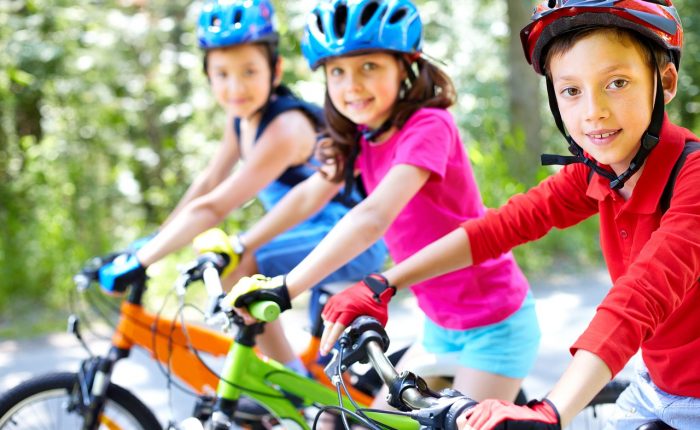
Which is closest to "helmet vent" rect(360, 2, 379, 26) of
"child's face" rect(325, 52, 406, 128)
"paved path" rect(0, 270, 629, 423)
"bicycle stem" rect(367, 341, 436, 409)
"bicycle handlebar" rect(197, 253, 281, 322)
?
"child's face" rect(325, 52, 406, 128)

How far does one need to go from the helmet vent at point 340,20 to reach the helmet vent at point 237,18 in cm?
90

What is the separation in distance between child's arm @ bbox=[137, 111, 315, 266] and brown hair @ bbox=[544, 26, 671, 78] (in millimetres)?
1749

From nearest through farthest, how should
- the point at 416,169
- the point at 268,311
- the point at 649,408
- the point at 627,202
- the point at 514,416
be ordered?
the point at 514,416
the point at 627,202
the point at 649,408
the point at 268,311
the point at 416,169

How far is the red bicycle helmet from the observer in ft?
5.99

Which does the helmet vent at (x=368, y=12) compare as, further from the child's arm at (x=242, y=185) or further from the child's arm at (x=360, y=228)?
the child's arm at (x=242, y=185)

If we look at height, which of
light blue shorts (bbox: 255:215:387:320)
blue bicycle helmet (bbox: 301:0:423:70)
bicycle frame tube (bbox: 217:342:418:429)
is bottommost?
bicycle frame tube (bbox: 217:342:418:429)

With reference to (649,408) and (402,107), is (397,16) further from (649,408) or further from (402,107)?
(649,408)

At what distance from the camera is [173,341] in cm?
335

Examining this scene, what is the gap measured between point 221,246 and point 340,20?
93 cm

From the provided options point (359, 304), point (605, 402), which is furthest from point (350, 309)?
point (605, 402)

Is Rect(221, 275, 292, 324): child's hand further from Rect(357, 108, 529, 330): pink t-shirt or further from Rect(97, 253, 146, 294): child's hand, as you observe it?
Rect(97, 253, 146, 294): child's hand

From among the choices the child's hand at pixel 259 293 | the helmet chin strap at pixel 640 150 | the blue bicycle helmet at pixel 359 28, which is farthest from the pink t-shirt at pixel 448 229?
the helmet chin strap at pixel 640 150

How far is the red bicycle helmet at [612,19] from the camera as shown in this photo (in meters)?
1.83

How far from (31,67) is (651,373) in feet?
24.3
